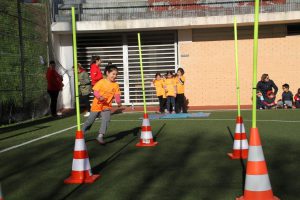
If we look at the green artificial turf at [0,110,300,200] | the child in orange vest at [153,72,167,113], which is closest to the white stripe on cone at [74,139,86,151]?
the green artificial turf at [0,110,300,200]

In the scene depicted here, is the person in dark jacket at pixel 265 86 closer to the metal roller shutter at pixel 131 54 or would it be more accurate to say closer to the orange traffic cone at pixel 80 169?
the metal roller shutter at pixel 131 54

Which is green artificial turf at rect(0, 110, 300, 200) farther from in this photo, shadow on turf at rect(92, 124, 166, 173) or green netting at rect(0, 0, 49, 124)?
green netting at rect(0, 0, 49, 124)

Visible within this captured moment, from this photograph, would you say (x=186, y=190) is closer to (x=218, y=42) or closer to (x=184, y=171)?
(x=184, y=171)

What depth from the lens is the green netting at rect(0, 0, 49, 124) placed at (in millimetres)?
14859

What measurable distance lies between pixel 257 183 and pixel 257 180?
0.03 m

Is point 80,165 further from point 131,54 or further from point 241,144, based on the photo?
point 131,54

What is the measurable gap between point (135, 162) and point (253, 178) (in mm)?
2766

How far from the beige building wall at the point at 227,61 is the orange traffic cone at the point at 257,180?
17.4 metres

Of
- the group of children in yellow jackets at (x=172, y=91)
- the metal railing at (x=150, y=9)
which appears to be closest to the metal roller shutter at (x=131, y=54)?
the metal railing at (x=150, y=9)

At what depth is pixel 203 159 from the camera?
737cm

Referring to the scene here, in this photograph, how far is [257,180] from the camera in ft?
16.0

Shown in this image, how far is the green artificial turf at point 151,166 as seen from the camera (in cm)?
552

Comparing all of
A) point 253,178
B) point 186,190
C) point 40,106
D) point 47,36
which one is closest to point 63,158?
point 186,190

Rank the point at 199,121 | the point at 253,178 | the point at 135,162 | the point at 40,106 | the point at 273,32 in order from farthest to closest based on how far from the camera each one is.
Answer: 1. the point at 273,32
2. the point at 40,106
3. the point at 199,121
4. the point at 135,162
5. the point at 253,178
